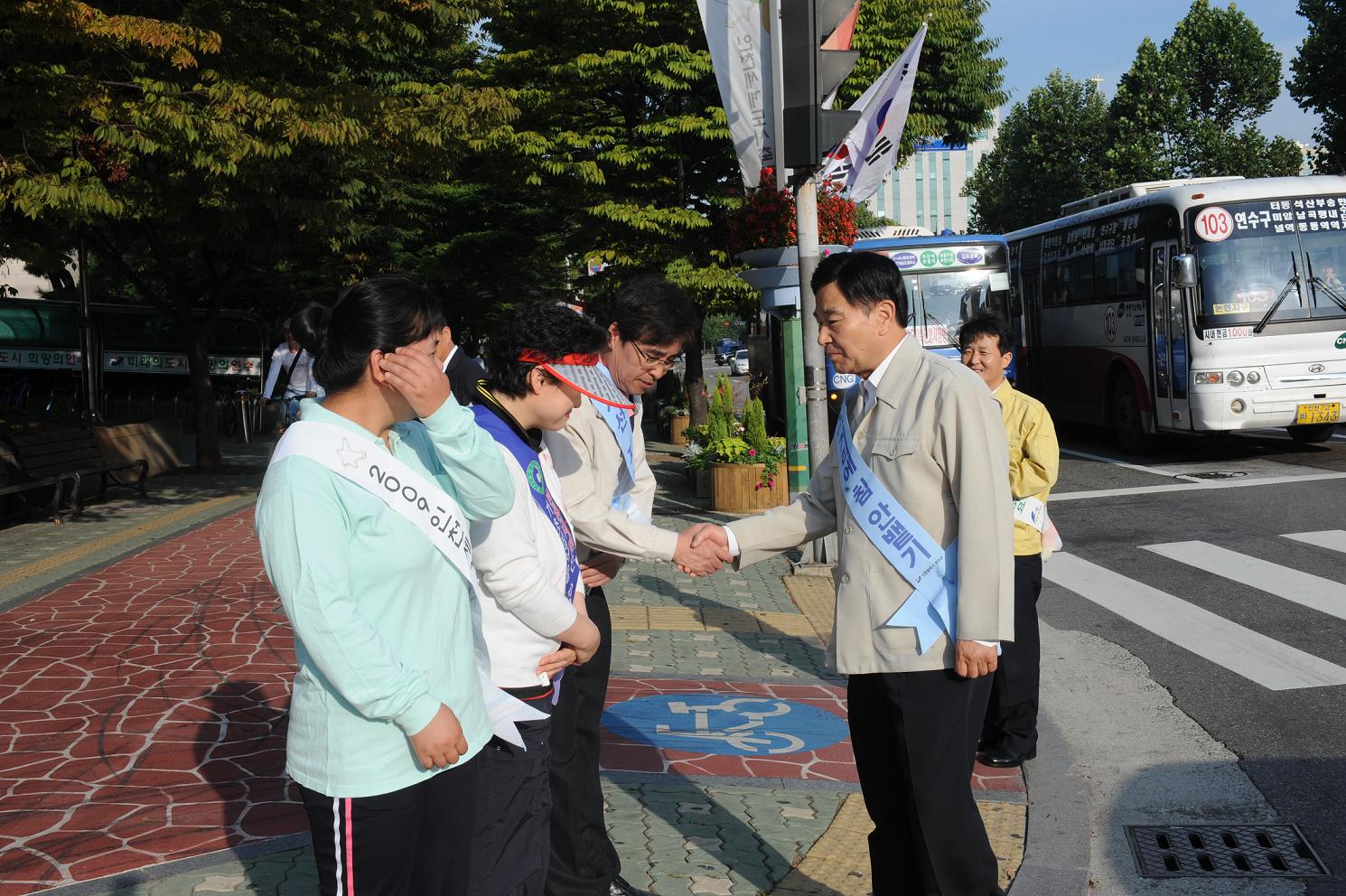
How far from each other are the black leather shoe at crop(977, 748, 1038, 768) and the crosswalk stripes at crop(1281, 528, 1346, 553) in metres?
5.89

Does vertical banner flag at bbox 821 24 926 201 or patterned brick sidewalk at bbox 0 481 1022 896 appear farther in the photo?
vertical banner flag at bbox 821 24 926 201

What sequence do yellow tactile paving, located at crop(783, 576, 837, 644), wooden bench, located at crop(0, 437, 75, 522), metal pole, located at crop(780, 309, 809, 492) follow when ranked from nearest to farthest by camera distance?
yellow tactile paving, located at crop(783, 576, 837, 644) < metal pole, located at crop(780, 309, 809, 492) < wooden bench, located at crop(0, 437, 75, 522)

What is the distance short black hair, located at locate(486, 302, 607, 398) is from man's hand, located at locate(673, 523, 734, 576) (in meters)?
1.05

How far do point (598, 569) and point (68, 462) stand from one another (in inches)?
440

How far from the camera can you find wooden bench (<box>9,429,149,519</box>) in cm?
1219

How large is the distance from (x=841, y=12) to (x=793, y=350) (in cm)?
282

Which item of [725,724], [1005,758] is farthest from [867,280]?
[725,724]

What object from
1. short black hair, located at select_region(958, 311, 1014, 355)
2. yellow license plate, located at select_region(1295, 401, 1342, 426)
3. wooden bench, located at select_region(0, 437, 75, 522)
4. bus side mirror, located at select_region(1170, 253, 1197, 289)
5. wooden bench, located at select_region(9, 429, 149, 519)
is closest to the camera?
short black hair, located at select_region(958, 311, 1014, 355)

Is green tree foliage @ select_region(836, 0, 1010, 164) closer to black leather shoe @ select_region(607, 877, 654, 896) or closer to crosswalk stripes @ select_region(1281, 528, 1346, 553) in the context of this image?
crosswalk stripes @ select_region(1281, 528, 1346, 553)

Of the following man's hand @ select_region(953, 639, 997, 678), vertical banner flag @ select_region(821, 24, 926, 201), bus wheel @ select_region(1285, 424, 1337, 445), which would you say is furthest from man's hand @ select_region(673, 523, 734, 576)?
bus wheel @ select_region(1285, 424, 1337, 445)

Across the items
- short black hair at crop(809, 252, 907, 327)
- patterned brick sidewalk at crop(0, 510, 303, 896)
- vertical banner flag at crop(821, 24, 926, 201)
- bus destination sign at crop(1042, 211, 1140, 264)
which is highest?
vertical banner flag at crop(821, 24, 926, 201)

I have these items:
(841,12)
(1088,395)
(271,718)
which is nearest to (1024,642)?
(271,718)

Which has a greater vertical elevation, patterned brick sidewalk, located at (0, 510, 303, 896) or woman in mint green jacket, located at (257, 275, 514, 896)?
woman in mint green jacket, located at (257, 275, 514, 896)

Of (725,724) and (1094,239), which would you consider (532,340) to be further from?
(1094,239)
